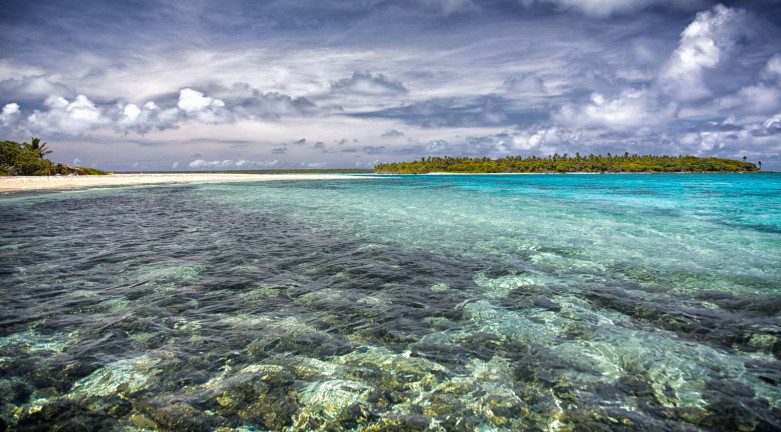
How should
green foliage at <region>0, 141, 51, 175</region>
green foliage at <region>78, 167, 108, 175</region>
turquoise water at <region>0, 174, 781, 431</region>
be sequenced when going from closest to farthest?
1. turquoise water at <region>0, 174, 781, 431</region>
2. green foliage at <region>0, 141, 51, 175</region>
3. green foliage at <region>78, 167, 108, 175</region>

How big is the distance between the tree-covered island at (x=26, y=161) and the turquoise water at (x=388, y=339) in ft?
301

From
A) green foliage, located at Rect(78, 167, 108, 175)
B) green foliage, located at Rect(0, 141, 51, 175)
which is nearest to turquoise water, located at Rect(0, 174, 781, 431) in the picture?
green foliage, located at Rect(0, 141, 51, 175)

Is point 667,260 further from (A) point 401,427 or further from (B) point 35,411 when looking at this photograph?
(B) point 35,411

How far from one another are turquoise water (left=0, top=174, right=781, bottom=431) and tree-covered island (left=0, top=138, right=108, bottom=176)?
91.9 meters

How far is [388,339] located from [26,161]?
10903 cm

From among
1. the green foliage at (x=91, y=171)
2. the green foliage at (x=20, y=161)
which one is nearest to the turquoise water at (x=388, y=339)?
the green foliage at (x=20, y=161)

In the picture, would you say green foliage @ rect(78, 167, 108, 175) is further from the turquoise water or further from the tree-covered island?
the turquoise water

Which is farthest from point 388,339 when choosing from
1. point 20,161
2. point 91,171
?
point 91,171

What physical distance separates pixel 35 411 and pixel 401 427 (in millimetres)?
4119

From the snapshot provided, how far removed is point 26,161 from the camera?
7744cm

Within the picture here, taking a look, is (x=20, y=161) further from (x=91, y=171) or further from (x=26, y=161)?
(x=91, y=171)

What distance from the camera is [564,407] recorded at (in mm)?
4078

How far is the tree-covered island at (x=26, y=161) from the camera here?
241 feet

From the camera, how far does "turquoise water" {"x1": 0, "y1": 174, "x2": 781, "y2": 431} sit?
13.2 ft
